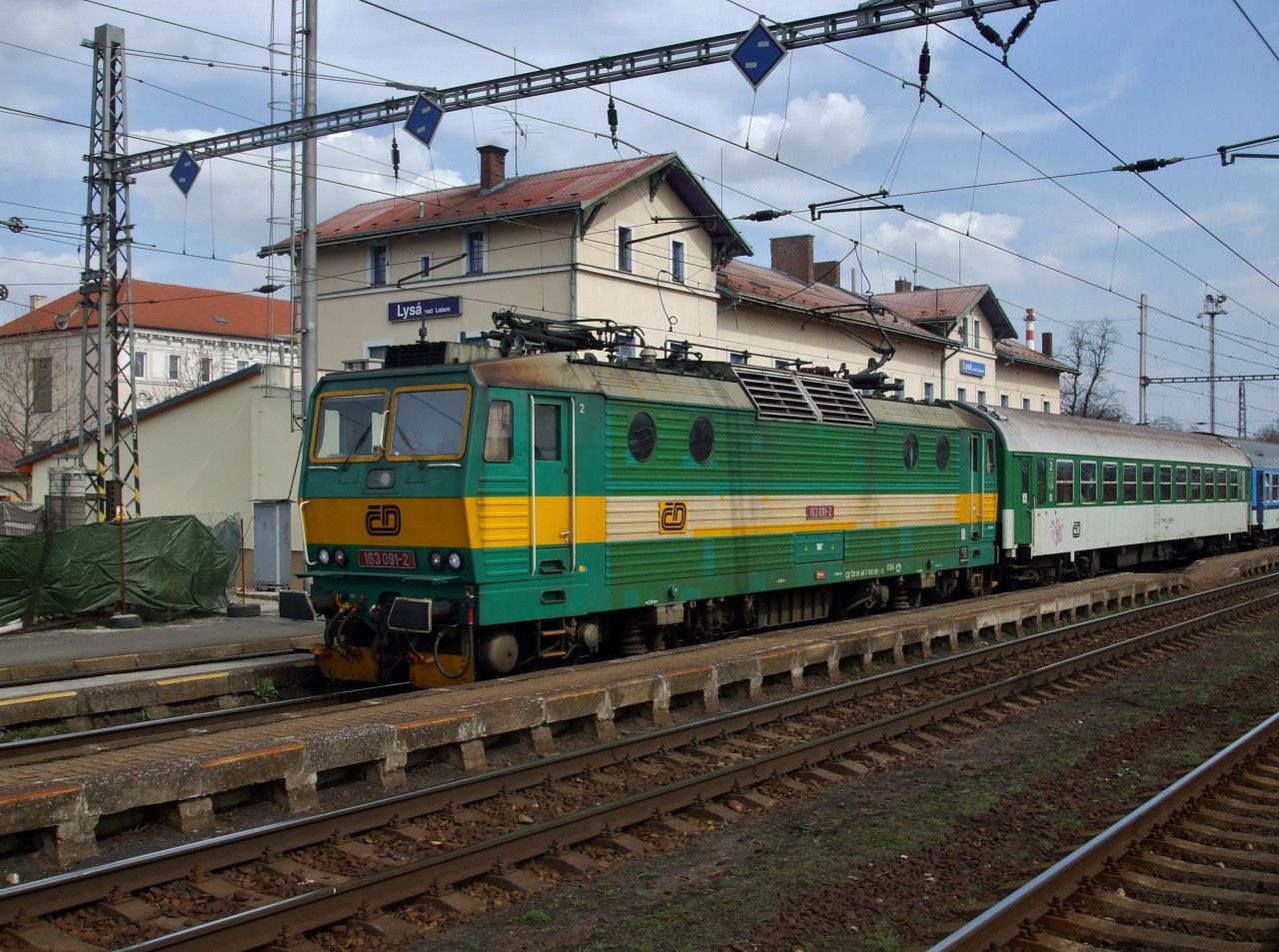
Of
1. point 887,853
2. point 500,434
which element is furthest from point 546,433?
point 887,853

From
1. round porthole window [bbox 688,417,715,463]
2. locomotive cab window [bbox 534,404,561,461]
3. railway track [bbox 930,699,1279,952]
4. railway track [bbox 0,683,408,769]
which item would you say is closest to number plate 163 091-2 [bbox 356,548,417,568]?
railway track [bbox 0,683,408,769]

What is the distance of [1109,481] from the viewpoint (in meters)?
26.6

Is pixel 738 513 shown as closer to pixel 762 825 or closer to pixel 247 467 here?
pixel 762 825

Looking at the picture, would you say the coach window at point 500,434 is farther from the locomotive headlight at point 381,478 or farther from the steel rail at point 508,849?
the steel rail at point 508,849

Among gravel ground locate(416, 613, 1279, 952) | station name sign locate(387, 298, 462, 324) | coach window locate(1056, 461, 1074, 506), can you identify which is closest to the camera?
gravel ground locate(416, 613, 1279, 952)

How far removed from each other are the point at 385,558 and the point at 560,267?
848 inches

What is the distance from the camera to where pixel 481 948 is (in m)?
6.07

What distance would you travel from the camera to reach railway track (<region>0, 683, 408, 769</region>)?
30.9ft

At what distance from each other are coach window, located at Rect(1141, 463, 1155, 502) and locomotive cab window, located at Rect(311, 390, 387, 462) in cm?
2188

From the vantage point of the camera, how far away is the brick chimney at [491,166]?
122 ft

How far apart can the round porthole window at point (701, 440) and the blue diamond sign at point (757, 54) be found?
4920 mm

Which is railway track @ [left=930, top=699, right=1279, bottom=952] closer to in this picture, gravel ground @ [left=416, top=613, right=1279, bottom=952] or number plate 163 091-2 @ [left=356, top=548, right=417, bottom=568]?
gravel ground @ [left=416, top=613, right=1279, bottom=952]

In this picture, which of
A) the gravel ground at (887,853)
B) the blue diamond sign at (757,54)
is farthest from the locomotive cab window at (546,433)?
the blue diamond sign at (757,54)

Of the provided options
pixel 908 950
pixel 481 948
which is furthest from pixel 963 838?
pixel 481 948
